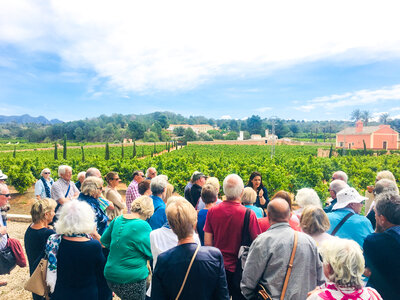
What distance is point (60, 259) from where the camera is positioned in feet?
8.01

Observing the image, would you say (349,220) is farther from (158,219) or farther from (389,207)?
(158,219)

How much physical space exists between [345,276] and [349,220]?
1518mm

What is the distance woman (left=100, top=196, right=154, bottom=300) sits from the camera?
8.50 ft

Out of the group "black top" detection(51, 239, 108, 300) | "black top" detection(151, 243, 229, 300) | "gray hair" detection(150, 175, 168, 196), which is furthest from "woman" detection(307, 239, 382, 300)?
"gray hair" detection(150, 175, 168, 196)

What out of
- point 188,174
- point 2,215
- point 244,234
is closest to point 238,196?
point 244,234

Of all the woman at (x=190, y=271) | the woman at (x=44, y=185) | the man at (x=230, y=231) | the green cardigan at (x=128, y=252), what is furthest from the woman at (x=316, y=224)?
the woman at (x=44, y=185)

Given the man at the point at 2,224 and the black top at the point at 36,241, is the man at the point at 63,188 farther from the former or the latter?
the black top at the point at 36,241

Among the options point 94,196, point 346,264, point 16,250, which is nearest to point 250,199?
point 346,264

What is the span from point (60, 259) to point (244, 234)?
1811 mm

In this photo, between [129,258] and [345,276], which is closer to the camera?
[345,276]

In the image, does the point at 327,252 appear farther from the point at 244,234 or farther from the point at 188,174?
the point at 188,174

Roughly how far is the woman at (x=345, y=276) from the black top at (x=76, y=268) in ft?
6.29

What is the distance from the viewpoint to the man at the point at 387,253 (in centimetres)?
221

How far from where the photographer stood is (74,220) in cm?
242
